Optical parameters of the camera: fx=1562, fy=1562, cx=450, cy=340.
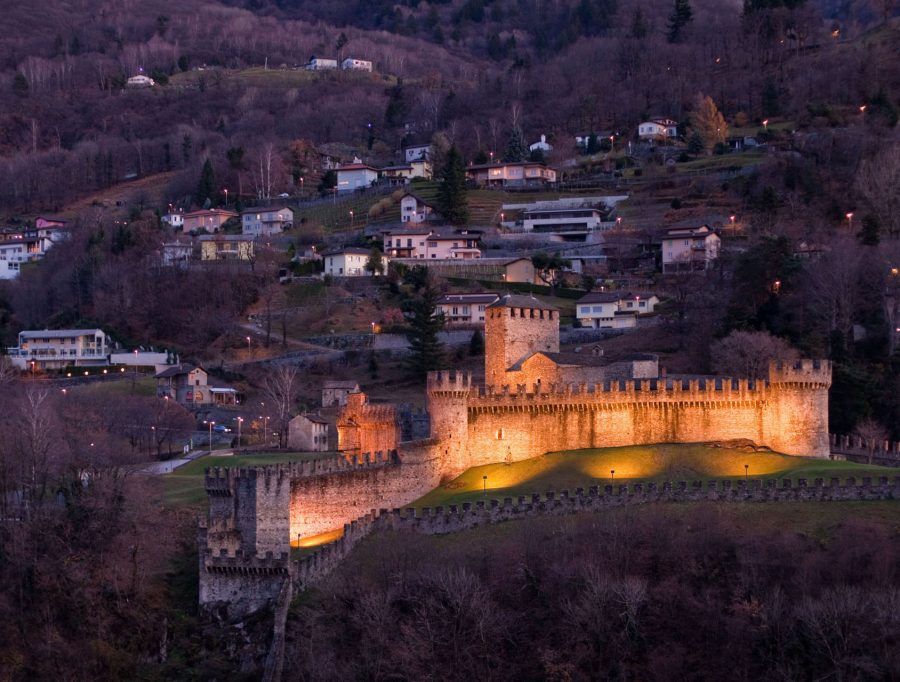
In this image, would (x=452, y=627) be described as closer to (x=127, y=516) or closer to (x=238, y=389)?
(x=127, y=516)

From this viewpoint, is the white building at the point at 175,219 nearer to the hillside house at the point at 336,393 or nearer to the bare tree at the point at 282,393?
the bare tree at the point at 282,393

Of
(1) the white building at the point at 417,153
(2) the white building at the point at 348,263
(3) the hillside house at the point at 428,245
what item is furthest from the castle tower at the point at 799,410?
(1) the white building at the point at 417,153

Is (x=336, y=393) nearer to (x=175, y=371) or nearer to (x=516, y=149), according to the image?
(x=175, y=371)

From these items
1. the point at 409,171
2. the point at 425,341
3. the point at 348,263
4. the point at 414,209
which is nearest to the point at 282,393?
the point at 425,341

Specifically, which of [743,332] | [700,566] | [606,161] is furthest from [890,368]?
[606,161]

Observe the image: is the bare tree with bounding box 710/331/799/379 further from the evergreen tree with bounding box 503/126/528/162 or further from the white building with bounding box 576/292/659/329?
the evergreen tree with bounding box 503/126/528/162
